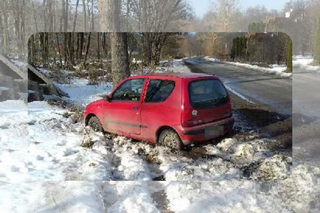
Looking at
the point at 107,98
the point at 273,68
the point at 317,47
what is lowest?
the point at 107,98

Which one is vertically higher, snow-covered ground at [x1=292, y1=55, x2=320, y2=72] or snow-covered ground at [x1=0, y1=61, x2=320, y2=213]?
snow-covered ground at [x1=292, y1=55, x2=320, y2=72]

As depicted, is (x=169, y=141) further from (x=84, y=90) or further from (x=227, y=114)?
(x=84, y=90)

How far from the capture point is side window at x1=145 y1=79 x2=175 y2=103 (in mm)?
3223

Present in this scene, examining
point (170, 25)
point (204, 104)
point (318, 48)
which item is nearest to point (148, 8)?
point (170, 25)

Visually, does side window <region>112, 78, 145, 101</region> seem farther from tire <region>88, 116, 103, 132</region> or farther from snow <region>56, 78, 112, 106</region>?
tire <region>88, 116, 103, 132</region>

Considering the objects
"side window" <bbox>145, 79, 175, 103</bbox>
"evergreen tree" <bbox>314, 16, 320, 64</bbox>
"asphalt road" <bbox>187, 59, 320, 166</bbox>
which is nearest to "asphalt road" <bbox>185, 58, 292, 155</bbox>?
"asphalt road" <bbox>187, 59, 320, 166</bbox>

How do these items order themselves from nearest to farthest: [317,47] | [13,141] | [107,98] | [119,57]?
[119,57]
[107,98]
[13,141]
[317,47]

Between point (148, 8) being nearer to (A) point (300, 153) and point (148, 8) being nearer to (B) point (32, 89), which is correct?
(B) point (32, 89)

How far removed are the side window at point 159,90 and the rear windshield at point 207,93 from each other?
0.72 ft

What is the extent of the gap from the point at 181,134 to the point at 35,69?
5.33 ft

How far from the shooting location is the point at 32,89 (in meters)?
3.37

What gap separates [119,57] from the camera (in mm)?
3377

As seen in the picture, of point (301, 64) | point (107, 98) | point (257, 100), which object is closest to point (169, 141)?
point (107, 98)

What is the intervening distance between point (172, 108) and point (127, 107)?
529mm
